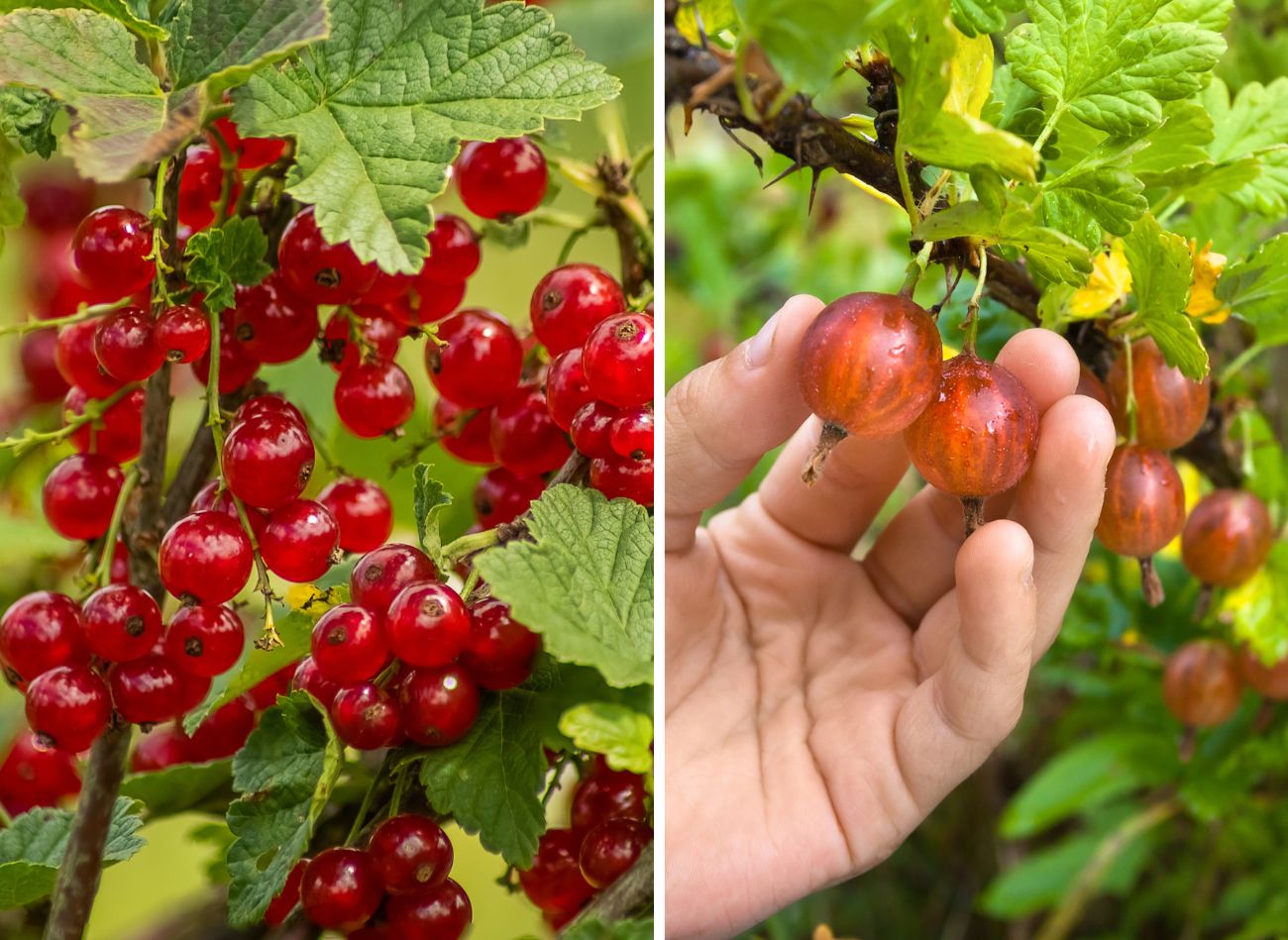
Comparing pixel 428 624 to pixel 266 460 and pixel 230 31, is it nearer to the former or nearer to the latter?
pixel 266 460

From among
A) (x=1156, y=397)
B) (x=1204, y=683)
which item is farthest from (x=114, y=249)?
(x=1204, y=683)

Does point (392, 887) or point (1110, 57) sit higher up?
point (1110, 57)

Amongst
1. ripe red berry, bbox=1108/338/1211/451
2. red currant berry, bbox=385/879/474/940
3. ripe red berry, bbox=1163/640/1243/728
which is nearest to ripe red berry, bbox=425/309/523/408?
red currant berry, bbox=385/879/474/940

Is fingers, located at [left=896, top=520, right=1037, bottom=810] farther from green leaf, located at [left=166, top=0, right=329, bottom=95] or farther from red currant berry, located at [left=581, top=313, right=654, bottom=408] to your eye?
green leaf, located at [left=166, top=0, right=329, bottom=95]

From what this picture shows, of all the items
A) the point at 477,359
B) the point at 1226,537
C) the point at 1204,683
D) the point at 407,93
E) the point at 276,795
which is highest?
the point at 407,93

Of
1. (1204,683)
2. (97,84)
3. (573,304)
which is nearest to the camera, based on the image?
(97,84)

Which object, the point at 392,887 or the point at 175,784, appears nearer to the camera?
the point at 392,887

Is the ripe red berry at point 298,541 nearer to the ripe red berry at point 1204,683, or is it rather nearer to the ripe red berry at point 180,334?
the ripe red berry at point 180,334
